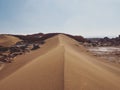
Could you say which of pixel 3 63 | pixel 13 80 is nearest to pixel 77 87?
pixel 13 80

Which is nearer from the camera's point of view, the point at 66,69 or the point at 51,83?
the point at 51,83

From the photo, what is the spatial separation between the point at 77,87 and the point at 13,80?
11.1ft

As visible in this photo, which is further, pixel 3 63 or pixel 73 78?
pixel 3 63

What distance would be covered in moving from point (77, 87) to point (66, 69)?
205 cm

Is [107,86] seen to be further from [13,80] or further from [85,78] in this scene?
[13,80]

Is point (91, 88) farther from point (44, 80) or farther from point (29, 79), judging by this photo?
point (29, 79)

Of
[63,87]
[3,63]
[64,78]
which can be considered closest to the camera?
[63,87]

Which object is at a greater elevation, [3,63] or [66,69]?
[66,69]

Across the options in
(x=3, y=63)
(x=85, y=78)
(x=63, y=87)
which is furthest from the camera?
(x=3, y=63)

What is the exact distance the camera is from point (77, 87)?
6.52 meters

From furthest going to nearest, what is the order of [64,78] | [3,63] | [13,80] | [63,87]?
[3,63] < [13,80] < [64,78] < [63,87]

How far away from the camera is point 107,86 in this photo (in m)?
7.44

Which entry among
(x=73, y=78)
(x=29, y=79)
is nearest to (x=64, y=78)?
(x=73, y=78)

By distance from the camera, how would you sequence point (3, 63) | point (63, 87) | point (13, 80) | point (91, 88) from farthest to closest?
point (3, 63), point (13, 80), point (91, 88), point (63, 87)
